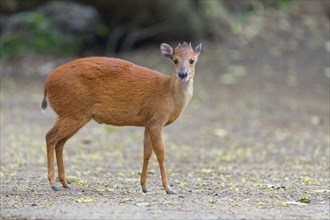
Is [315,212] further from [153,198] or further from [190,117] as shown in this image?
[190,117]

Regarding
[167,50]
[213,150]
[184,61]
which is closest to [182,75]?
[184,61]

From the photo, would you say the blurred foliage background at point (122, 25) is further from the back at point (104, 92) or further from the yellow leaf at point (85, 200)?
the yellow leaf at point (85, 200)

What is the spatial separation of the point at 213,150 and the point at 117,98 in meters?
4.01

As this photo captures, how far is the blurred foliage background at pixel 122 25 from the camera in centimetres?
1733

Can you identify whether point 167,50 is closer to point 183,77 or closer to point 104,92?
point 183,77

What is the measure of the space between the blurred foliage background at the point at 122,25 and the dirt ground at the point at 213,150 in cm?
49

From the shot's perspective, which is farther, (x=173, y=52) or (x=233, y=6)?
(x=233, y=6)

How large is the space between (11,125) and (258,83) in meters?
5.50

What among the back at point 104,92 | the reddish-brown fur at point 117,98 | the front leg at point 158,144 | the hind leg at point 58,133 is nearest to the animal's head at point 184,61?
the reddish-brown fur at point 117,98

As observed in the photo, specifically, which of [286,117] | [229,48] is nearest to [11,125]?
[286,117]

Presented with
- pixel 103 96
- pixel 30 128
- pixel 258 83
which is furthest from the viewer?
pixel 258 83

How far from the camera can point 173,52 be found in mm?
7406

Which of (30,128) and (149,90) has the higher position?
(149,90)

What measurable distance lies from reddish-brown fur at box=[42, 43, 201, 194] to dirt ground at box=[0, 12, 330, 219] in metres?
0.55
